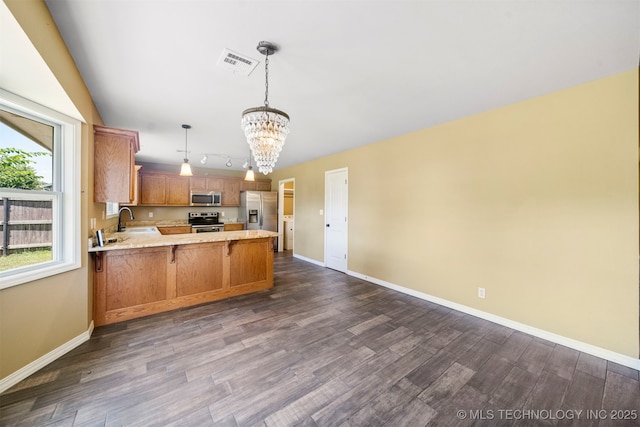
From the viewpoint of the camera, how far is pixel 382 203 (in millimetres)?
4145

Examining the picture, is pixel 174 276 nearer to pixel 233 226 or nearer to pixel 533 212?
pixel 233 226

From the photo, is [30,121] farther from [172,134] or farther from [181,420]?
[181,420]

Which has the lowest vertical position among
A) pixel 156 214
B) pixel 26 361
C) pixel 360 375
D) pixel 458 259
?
pixel 360 375

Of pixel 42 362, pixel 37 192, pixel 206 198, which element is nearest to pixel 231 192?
pixel 206 198

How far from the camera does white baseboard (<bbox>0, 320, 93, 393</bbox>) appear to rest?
174 centimetres

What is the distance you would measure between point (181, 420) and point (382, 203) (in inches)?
141

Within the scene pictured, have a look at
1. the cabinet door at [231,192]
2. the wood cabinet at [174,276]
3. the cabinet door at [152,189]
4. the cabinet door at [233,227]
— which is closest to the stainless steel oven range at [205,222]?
the cabinet door at [233,227]

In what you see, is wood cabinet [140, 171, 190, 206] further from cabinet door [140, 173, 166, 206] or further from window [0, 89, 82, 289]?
window [0, 89, 82, 289]

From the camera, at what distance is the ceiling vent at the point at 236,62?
190cm

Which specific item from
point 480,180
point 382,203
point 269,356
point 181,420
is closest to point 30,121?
point 181,420

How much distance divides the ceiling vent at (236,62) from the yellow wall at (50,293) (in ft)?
3.26

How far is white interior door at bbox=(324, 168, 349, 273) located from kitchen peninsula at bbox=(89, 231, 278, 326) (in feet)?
5.32

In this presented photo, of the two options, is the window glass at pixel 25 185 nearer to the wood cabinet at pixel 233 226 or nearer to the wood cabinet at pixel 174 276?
the wood cabinet at pixel 174 276

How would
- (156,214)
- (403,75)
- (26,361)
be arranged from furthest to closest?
(156,214) < (403,75) < (26,361)
